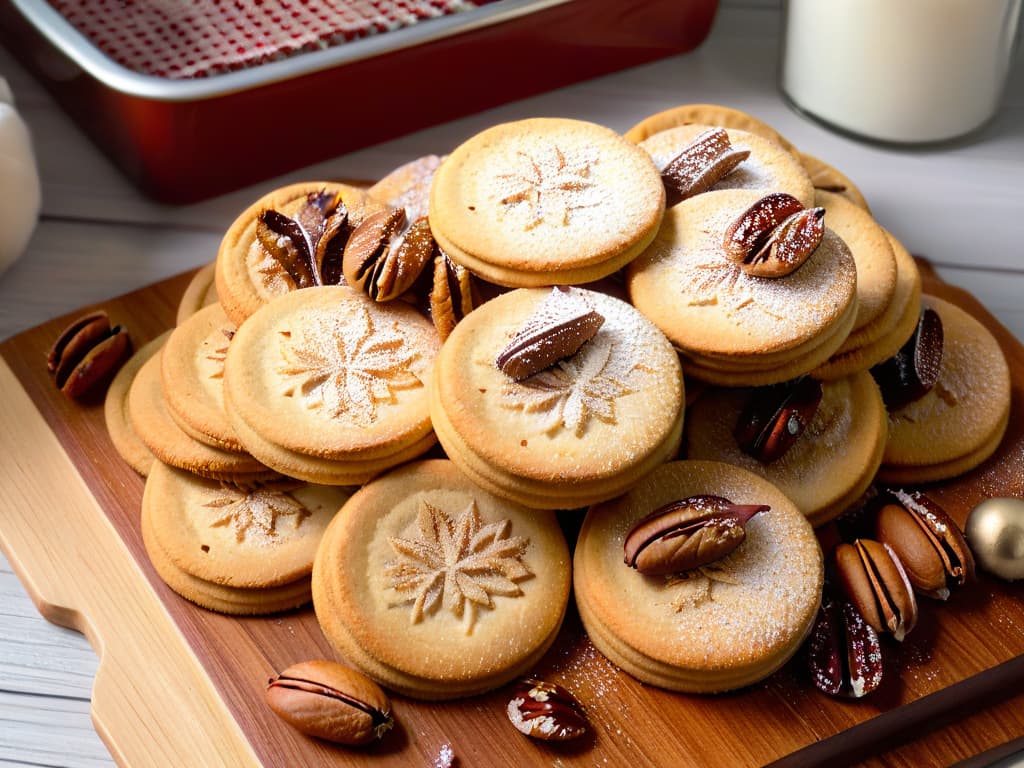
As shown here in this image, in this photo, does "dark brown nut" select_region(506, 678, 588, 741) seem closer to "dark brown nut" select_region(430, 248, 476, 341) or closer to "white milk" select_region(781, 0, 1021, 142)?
"dark brown nut" select_region(430, 248, 476, 341)

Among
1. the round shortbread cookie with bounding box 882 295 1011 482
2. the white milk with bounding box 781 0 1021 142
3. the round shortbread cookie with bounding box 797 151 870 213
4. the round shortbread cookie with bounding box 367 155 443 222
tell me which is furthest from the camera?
the white milk with bounding box 781 0 1021 142

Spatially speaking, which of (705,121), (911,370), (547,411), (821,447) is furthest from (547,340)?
(705,121)

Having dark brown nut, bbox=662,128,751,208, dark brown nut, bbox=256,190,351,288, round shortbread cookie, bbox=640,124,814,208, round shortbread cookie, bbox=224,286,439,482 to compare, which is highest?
dark brown nut, bbox=662,128,751,208

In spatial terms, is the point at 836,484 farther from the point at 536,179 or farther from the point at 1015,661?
the point at 536,179

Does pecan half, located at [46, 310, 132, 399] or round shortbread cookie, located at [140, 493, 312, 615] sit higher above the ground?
pecan half, located at [46, 310, 132, 399]

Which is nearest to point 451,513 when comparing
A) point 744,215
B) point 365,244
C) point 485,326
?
point 485,326

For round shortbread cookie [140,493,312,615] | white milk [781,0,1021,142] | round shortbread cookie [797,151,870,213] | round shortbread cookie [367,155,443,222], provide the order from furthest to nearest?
white milk [781,0,1021,142] < round shortbread cookie [797,151,870,213] < round shortbread cookie [367,155,443,222] < round shortbread cookie [140,493,312,615]

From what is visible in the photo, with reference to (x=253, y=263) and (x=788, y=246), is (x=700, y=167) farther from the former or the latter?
(x=253, y=263)

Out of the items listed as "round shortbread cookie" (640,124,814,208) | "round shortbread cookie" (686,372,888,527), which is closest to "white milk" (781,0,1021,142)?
"round shortbread cookie" (640,124,814,208)

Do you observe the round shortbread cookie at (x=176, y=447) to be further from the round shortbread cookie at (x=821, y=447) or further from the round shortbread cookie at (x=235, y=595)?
the round shortbread cookie at (x=821, y=447)
